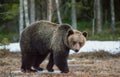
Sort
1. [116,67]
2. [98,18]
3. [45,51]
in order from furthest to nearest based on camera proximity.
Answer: [98,18] < [116,67] < [45,51]

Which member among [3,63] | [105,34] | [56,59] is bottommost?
[105,34]

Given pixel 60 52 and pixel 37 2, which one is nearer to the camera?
pixel 60 52

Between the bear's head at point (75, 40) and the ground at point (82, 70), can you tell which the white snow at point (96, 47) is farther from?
the bear's head at point (75, 40)

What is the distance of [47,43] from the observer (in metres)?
10.9

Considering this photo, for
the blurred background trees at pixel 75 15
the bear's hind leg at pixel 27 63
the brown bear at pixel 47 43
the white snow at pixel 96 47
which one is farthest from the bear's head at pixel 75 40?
the blurred background trees at pixel 75 15

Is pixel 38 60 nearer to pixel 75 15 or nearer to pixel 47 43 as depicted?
pixel 47 43

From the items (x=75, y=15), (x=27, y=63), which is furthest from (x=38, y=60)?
(x=75, y=15)

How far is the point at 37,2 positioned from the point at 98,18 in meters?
4.56

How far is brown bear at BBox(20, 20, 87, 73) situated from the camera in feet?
Answer: 34.4

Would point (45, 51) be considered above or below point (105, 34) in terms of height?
above

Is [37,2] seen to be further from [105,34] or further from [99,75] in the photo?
[99,75]

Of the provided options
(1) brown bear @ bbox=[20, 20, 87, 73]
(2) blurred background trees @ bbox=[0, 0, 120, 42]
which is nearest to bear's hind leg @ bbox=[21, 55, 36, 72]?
(1) brown bear @ bbox=[20, 20, 87, 73]

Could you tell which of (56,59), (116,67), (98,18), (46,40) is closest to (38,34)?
(46,40)

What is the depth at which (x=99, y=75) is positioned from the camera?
34.1 feet
